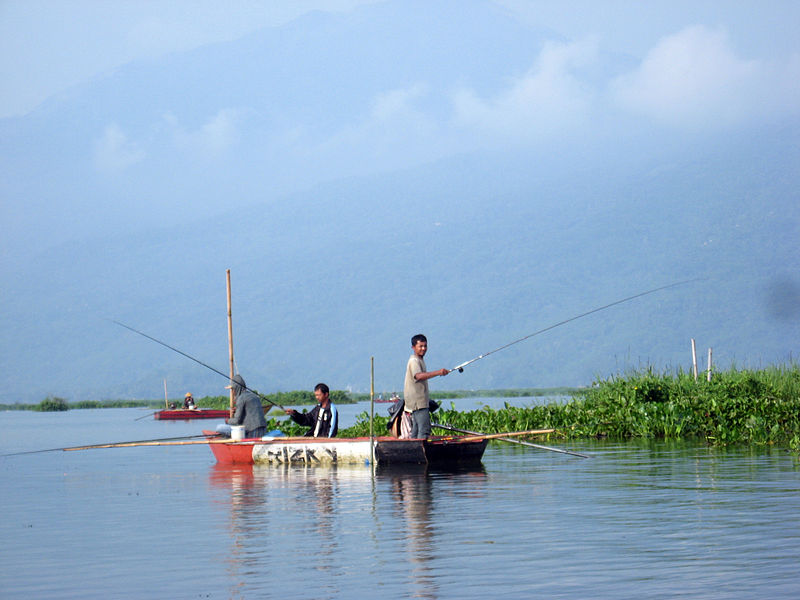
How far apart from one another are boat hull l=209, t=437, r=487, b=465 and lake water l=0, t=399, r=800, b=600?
0.88 feet

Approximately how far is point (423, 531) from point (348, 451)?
8.15 meters

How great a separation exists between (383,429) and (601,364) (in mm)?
117191

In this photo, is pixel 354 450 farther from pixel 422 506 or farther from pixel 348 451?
pixel 422 506

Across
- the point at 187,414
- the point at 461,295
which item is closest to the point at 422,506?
the point at 187,414

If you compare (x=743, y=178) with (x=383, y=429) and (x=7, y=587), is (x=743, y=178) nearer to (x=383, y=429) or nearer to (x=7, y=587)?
(x=383, y=429)

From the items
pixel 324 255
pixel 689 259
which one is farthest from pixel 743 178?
pixel 324 255

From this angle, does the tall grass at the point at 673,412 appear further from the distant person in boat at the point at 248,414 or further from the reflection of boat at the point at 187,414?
the reflection of boat at the point at 187,414

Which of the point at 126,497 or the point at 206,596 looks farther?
the point at 126,497

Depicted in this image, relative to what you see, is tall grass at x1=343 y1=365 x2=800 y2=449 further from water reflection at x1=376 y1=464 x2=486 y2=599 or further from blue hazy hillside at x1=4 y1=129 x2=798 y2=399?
blue hazy hillside at x1=4 y1=129 x2=798 y2=399

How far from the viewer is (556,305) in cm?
15150

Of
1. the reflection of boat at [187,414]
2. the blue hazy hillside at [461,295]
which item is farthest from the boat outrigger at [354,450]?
the blue hazy hillside at [461,295]

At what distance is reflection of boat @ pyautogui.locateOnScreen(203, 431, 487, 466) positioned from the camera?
20320 mm

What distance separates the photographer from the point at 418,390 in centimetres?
2005

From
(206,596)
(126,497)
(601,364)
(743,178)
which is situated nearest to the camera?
(206,596)
